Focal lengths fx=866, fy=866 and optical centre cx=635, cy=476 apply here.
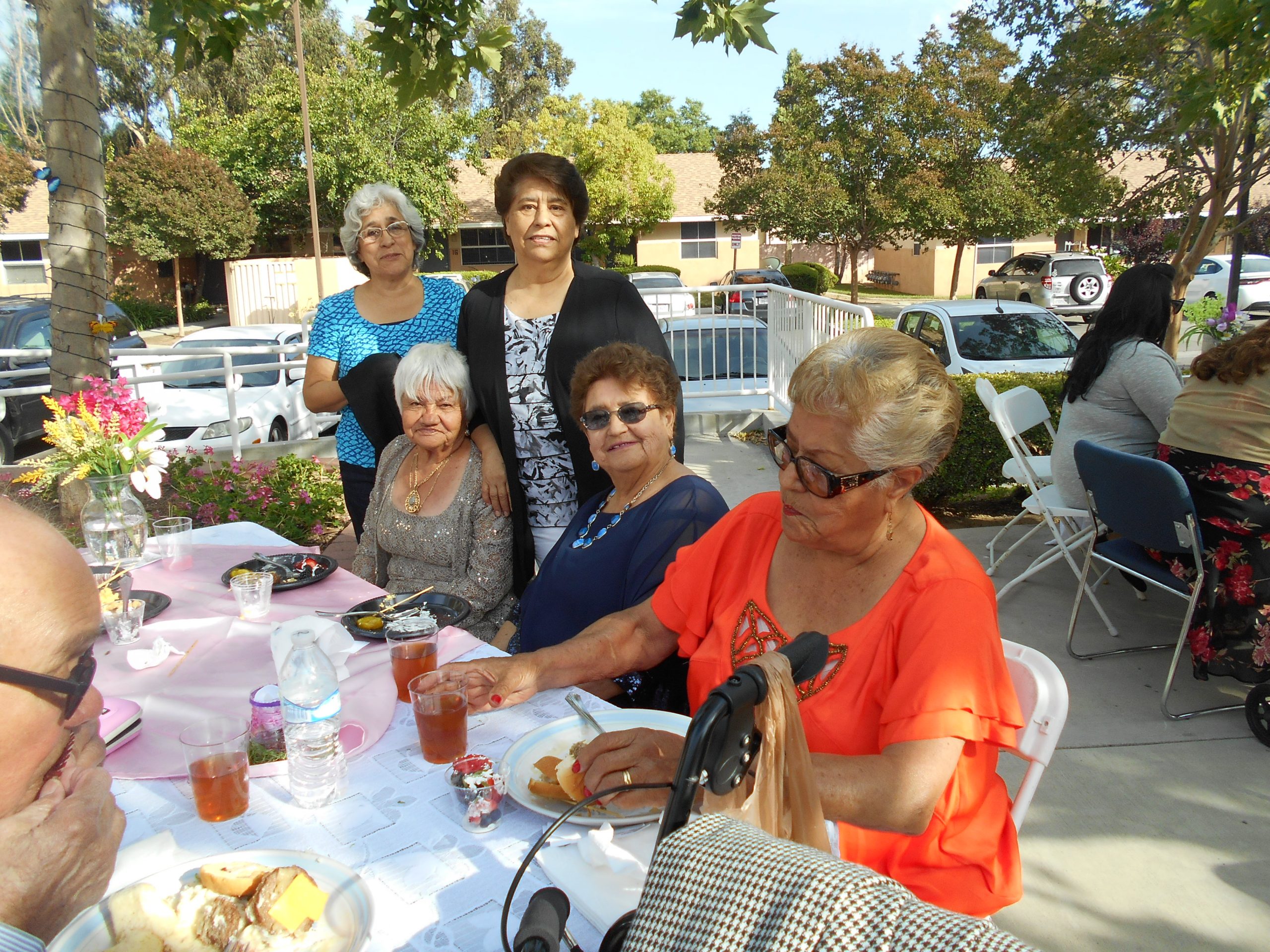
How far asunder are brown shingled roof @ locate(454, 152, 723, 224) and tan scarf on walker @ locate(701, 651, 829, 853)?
36.9 metres

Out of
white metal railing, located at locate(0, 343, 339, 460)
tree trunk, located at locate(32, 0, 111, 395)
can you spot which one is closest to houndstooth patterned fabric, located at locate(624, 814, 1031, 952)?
tree trunk, located at locate(32, 0, 111, 395)

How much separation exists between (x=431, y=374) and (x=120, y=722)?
5.39 ft

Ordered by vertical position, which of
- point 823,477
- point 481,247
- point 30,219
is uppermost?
point 30,219

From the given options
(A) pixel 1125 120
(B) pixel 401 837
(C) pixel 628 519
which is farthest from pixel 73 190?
(A) pixel 1125 120

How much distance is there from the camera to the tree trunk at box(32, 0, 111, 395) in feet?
17.3

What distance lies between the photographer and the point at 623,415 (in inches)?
102

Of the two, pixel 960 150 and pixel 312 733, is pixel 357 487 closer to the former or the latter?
pixel 312 733

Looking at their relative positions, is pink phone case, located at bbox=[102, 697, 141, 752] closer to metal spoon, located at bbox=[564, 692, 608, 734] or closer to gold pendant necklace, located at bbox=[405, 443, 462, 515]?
metal spoon, located at bbox=[564, 692, 608, 734]

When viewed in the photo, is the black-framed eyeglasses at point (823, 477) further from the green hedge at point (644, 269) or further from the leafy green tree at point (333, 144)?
the green hedge at point (644, 269)

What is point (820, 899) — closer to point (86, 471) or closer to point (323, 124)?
point (86, 471)

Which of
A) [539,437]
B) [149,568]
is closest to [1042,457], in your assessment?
[539,437]

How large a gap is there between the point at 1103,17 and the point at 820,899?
34.0 ft

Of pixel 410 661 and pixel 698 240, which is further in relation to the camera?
pixel 698 240

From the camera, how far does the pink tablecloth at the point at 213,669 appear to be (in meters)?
1.84
